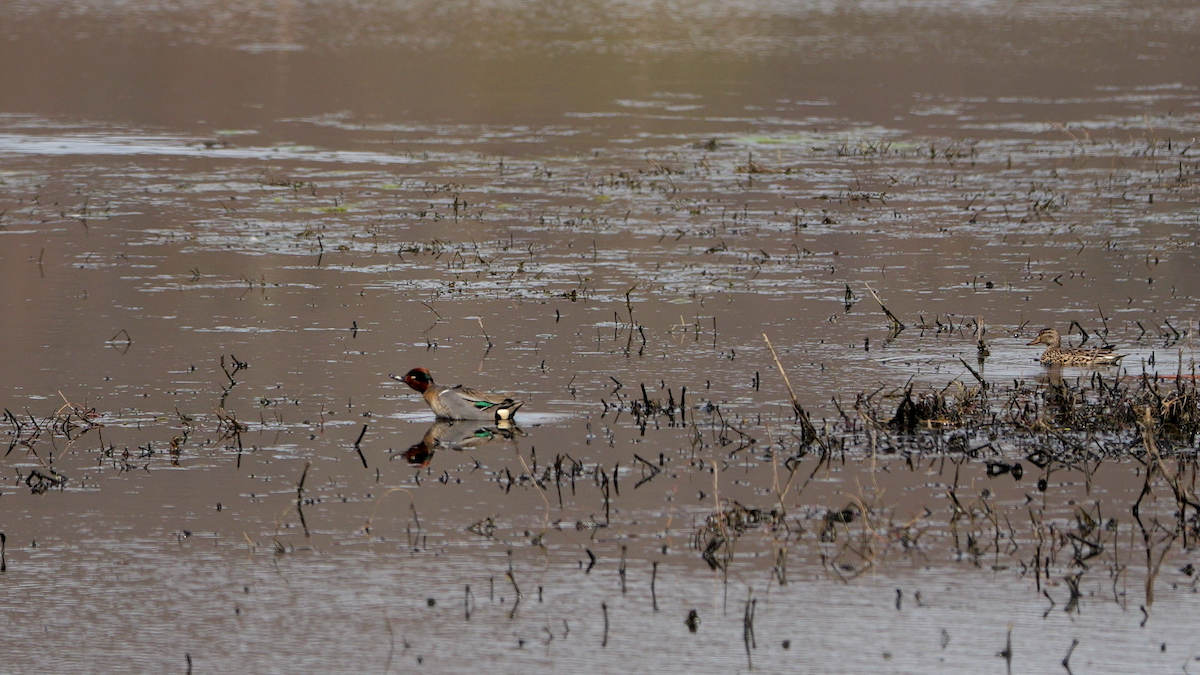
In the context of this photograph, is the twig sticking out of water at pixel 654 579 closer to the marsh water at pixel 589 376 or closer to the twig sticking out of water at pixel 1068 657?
the marsh water at pixel 589 376

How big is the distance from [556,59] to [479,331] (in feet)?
75.0

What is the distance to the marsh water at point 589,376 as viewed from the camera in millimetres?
7598

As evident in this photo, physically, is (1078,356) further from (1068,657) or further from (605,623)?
(605,623)

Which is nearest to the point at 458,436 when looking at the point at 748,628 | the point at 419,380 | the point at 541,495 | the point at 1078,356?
the point at 419,380

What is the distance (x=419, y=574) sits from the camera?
812 cm

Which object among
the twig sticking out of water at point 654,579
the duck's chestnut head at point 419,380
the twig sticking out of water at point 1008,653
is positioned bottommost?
the twig sticking out of water at point 1008,653

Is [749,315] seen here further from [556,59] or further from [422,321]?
[556,59]

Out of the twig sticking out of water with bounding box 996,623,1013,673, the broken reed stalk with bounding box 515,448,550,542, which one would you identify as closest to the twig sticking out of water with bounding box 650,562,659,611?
the broken reed stalk with bounding box 515,448,550,542

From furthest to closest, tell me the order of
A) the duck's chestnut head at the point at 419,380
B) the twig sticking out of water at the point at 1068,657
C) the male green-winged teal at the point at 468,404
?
the duck's chestnut head at the point at 419,380
the male green-winged teal at the point at 468,404
the twig sticking out of water at the point at 1068,657

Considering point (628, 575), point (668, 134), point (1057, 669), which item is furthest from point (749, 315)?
point (668, 134)

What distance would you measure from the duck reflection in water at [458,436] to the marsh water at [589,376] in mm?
41

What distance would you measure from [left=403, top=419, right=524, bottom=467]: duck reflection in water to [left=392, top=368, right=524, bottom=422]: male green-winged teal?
6 cm

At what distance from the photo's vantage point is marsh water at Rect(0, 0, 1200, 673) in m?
7.60

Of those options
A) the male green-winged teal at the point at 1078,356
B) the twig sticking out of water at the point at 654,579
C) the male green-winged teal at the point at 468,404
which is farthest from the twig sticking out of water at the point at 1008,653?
the male green-winged teal at the point at 1078,356
